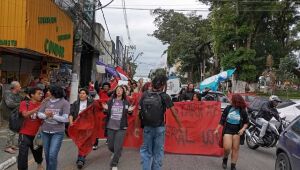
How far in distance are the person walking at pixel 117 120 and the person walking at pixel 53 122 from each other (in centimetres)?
146

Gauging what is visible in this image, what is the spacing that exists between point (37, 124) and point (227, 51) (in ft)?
130

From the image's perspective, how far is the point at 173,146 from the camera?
11539 mm

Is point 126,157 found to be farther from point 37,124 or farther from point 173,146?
point 37,124

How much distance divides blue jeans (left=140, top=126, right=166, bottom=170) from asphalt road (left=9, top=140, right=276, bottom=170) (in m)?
1.78

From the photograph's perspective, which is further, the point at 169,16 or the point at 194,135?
the point at 169,16

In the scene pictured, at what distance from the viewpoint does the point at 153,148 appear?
25.8 ft

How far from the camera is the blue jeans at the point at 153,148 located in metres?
7.71

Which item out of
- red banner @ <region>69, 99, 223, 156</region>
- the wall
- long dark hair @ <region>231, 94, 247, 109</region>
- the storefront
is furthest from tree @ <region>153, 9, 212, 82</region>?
long dark hair @ <region>231, 94, 247, 109</region>

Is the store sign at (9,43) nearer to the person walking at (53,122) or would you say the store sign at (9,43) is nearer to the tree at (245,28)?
the person walking at (53,122)

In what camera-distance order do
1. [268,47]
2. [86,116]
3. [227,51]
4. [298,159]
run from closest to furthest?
[298,159]
[86,116]
[227,51]
[268,47]

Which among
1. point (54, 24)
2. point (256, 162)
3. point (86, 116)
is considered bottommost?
point (256, 162)

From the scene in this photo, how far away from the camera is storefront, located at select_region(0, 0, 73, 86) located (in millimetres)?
14984

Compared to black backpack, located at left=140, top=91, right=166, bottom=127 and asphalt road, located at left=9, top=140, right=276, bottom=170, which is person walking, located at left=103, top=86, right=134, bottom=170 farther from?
black backpack, located at left=140, top=91, right=166, bottom=127

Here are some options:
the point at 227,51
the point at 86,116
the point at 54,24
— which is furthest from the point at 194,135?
the point at 227,51
